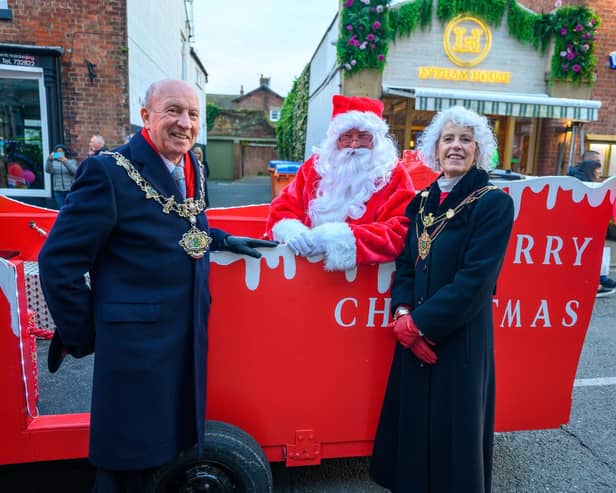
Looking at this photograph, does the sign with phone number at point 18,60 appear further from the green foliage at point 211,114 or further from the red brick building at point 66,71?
the green foliage at point 211,114

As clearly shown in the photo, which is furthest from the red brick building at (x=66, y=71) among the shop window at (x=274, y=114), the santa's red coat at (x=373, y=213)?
the shop window at (x=274, y=114)

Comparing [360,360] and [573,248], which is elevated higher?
[573,248]

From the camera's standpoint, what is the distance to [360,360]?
2.16 meters

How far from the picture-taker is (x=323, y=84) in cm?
1230

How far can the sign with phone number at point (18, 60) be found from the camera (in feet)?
27.7

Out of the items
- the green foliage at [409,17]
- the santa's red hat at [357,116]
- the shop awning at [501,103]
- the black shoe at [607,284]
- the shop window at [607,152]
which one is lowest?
the black shoe at [607,284]

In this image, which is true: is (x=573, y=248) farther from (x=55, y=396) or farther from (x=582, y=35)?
(x=582, y=35)

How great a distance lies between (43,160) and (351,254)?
9.00 metres

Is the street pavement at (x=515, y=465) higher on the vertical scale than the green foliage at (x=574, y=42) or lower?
lower

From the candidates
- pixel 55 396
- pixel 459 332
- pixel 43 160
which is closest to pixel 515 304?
pixel 459 332

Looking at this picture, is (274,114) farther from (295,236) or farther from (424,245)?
(424,245)

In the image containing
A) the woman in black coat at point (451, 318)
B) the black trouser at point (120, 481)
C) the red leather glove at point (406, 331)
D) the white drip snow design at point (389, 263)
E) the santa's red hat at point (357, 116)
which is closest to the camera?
the black trouser at point (120, 481)

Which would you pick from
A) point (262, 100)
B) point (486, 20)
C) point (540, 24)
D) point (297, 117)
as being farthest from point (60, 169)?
point (262, 100)

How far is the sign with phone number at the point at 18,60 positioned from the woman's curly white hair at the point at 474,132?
9.03 meters
